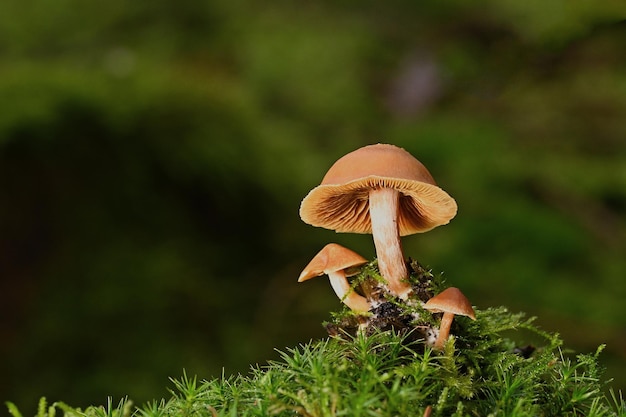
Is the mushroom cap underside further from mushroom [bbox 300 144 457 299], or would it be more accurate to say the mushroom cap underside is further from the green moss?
the green moss

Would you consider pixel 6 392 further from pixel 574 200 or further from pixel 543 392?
pixel 574 200

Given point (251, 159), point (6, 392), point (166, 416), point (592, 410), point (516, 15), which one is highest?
point (516, 15)

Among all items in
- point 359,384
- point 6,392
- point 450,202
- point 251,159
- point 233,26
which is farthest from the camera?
point 233,26

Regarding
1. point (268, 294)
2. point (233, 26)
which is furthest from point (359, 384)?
point (233, 26)

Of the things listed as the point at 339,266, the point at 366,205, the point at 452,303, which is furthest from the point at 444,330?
the point at 366,205

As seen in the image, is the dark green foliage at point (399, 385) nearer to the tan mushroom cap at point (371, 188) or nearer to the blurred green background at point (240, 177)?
the tan mushroom cap at point (371, 188)

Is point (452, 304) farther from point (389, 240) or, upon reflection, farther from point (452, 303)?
point (389, 240)
